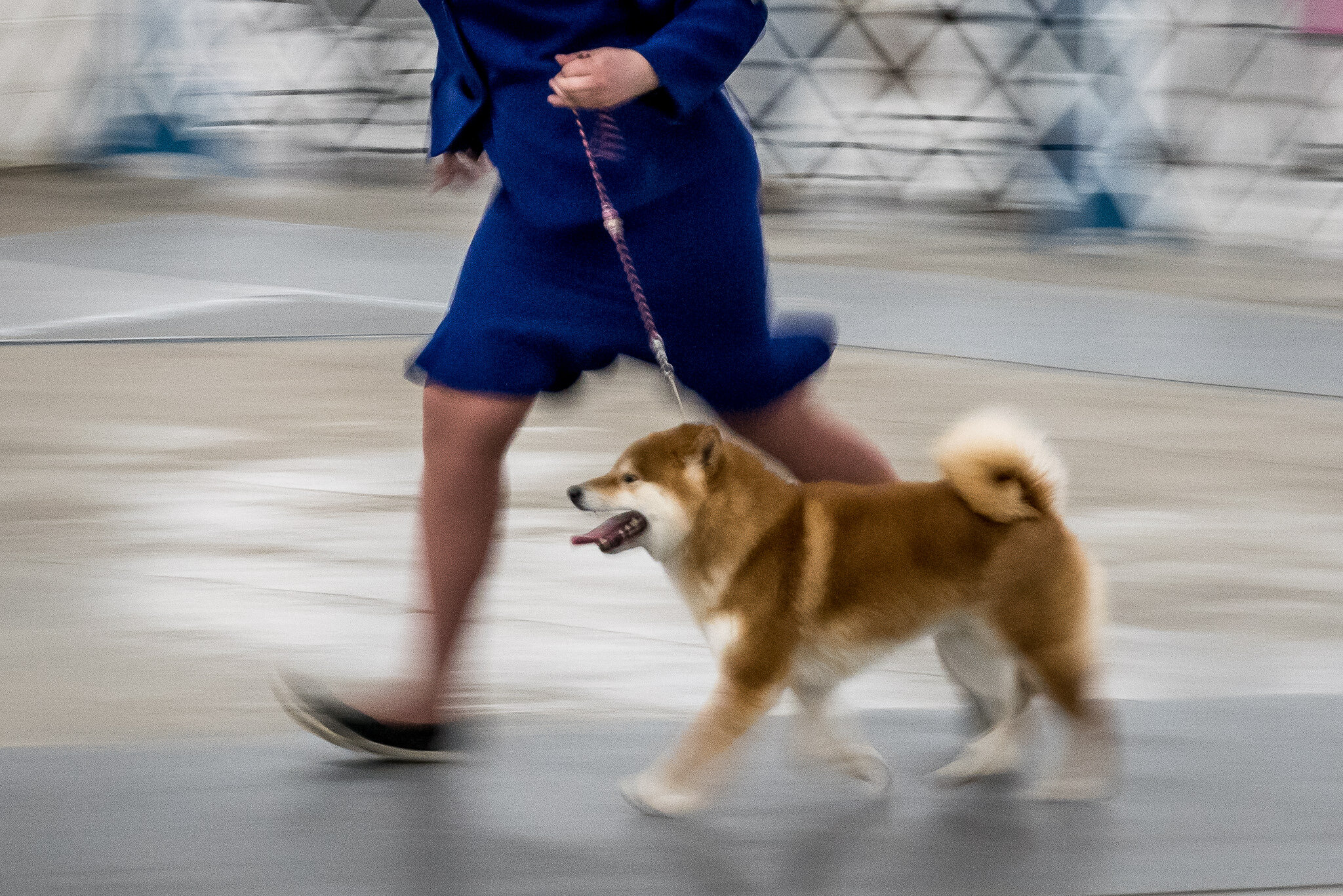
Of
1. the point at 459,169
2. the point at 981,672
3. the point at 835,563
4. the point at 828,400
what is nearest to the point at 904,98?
the point at 828,400

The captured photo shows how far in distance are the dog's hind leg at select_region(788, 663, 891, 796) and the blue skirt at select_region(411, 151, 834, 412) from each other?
45 cm

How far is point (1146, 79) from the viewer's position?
11977 mm

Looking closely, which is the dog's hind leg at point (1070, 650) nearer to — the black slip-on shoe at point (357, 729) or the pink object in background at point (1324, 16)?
the black slip-on shoe at point (357, 729)

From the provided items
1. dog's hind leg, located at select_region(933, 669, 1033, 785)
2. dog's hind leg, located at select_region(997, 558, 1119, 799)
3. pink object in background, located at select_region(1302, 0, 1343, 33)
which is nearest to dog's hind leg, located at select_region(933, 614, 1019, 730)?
dog's hind leg, located at select_region(933, 669, 1033, 785)

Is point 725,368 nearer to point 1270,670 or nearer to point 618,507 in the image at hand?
point 618,507

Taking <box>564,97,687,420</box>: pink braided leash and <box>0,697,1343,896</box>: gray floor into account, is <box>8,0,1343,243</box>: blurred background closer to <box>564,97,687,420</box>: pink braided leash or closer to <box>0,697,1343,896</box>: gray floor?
<box>0,697,1343,896</box>: gray floor

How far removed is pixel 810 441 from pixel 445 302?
16.8 ft

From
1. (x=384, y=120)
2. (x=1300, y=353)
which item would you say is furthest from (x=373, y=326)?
(x=384, y=120)

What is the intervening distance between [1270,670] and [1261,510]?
1.28 meters

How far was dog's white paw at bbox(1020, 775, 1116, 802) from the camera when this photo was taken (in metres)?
3.00

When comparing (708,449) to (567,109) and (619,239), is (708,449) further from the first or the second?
(567,109)

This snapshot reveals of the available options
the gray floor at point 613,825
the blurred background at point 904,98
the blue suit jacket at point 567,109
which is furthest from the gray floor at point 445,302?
the blue suit jacket at point 567,109

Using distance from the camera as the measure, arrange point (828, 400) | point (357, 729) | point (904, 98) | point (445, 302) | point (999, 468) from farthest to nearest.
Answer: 1. point (904, 98)
2. point (445, 302)
3. point (828, 400)
4. point (357, 729)
5. point (999, 468)

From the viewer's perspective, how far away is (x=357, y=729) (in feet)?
9.96
